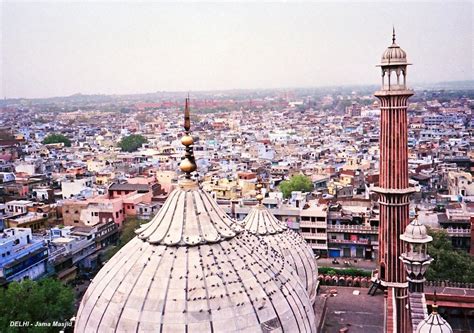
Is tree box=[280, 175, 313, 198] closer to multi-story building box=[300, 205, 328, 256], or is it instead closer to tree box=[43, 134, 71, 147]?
multi-story building box=[300, 205, 328, 256]

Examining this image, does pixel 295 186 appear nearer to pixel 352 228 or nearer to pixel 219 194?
pixel 219 194

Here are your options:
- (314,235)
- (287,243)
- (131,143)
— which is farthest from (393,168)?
(131,143)

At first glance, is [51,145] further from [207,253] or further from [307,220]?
[207,253]

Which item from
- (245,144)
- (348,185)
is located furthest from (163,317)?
(245,144)

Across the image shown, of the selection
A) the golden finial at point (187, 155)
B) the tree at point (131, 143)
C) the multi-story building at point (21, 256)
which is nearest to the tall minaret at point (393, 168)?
the golden finial at point (187, 155)

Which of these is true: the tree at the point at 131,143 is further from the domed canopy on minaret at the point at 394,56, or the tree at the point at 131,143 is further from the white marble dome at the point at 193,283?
the white marble dome at the point at 193,283

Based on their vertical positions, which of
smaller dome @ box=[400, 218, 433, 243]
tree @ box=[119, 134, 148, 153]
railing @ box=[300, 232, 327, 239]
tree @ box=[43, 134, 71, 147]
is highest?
smaller dome @ box=[400, 218, 433, 243]

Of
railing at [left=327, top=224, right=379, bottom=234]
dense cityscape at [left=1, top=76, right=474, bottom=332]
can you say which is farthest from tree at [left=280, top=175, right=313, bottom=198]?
railing at [left=327, top=224, right=379, bottom=234]
